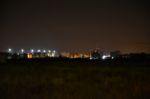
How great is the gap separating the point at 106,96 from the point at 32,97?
2744 mm

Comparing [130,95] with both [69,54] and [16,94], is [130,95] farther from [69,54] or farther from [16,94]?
[69,54]

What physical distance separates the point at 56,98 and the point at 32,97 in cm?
87

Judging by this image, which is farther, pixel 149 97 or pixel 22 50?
pixel 22 50

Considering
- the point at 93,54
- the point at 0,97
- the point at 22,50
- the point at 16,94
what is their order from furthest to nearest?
the point at 22,50 < the point at 93,54 < the point at 16,94 < the point at 0,97

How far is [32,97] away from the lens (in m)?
13.5

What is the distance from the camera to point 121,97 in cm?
1377

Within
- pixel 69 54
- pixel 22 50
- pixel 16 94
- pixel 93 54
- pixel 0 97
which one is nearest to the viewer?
pixel 0 97

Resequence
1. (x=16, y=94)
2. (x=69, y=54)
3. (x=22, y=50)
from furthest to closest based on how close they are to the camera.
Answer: (x=22, y=50) < (x=69, y=54) < (x=16, y=94)

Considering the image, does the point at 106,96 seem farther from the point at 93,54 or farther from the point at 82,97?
the point at 93,54

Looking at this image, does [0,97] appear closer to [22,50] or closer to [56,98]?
[56,98]

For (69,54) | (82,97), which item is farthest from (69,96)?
(69,54)

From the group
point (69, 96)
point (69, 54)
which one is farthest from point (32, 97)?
point (69, 54)

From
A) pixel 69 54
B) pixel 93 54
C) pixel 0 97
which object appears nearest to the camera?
pixel 0 97

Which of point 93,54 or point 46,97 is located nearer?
point 46,97
